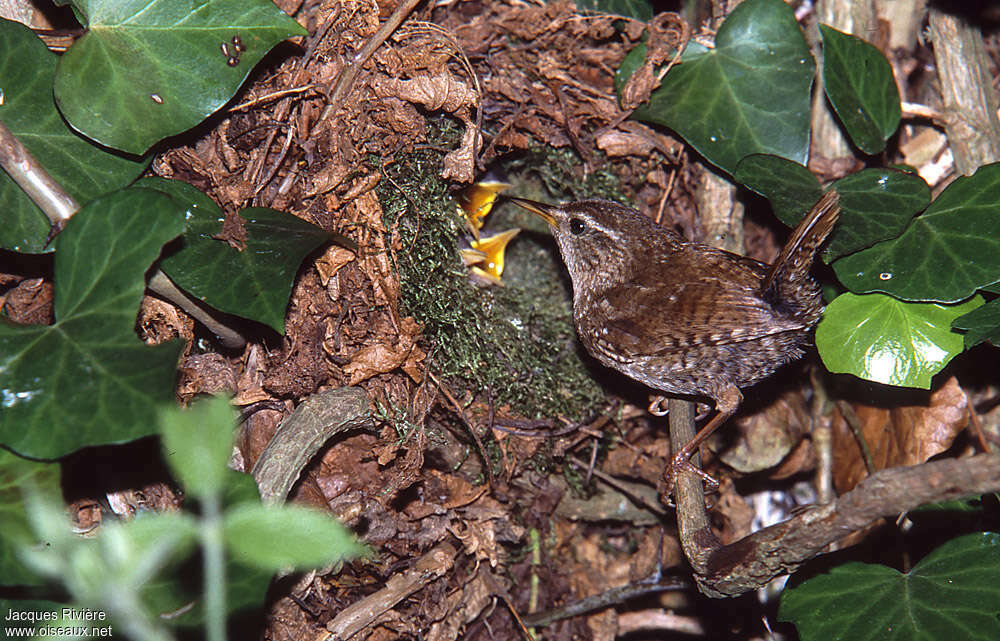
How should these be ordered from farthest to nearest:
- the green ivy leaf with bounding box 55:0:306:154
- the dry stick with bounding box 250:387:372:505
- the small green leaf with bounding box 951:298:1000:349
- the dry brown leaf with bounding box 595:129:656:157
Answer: the dry brown leaf with bounding box 595:129:656:157 → the small green leaf with bounding box 951:298:1000:349 → the dry stick with bounding box 250:387:372:505 → the green ivy leaf with bounding box 55:0:306:154

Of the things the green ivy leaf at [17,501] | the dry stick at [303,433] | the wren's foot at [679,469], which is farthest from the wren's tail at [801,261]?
the green ivy leaf at [17,501]

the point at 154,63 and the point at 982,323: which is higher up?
the point at 154,63

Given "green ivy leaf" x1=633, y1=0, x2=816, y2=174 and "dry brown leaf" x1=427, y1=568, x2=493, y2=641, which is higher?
"green ivy leaf" x1=633, y1=0, x2=816, y2=174

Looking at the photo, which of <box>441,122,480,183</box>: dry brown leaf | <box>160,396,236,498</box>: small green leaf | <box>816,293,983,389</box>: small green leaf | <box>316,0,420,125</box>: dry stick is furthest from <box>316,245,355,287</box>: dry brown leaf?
<box>160,396,236,498</box>: small green leaf

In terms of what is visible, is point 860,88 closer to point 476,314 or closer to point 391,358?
point 476,314

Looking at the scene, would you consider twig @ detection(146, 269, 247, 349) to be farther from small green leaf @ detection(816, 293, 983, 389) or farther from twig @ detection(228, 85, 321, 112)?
small green leaf @ detection(816, 293, 983, 389)

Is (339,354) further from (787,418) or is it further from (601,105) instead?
(787,418)

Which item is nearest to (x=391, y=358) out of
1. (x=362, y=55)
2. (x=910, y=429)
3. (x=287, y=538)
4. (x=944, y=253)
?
(x=362, y=55)

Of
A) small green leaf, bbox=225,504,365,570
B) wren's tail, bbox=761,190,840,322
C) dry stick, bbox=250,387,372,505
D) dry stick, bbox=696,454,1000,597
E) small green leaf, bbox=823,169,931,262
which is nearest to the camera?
small green leaf, bbox=225,504,365,570
